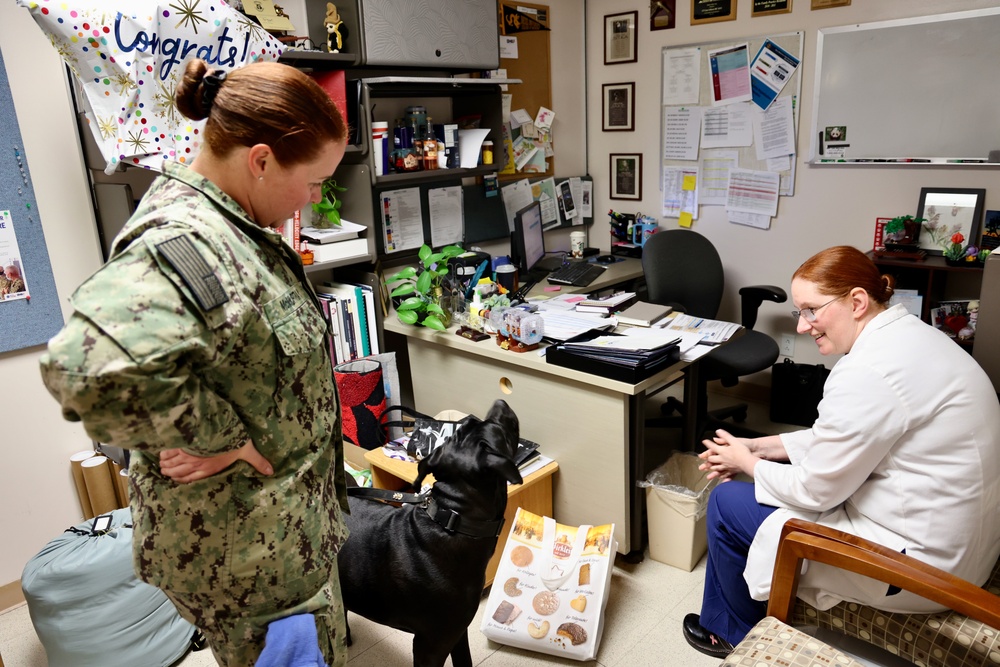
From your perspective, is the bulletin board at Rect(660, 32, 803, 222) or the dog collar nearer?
the dog collar

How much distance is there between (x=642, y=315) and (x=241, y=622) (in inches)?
68.2

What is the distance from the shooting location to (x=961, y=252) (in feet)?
9.06

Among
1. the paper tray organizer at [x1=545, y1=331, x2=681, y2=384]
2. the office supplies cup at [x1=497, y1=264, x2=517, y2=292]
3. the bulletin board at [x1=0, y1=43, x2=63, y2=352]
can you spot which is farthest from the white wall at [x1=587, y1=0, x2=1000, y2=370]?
the bulletin board at [x1=0, y1=43, x2=63, y2=352]

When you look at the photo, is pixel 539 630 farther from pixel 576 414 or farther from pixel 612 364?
pixel 612 364

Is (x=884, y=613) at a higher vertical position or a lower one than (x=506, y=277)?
lower

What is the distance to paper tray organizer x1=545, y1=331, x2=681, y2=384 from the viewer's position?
198 cm

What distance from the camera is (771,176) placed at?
335 centimetres

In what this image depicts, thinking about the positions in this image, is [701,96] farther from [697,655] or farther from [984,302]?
[697,655]

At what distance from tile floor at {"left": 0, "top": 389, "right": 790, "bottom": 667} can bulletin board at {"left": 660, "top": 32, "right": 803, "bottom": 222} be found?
1.98 metres

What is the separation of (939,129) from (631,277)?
55.2 inches

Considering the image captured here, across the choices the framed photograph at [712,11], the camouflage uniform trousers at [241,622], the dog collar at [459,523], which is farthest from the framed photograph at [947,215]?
the camouflage uniform trousers at [241,622]

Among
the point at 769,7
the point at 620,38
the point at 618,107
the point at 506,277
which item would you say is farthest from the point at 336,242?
the point at 769,7

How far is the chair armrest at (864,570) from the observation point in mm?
1164

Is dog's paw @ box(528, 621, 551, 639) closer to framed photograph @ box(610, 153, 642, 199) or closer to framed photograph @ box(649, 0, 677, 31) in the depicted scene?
framed photograph @ box(610, 153, 642, 199)
